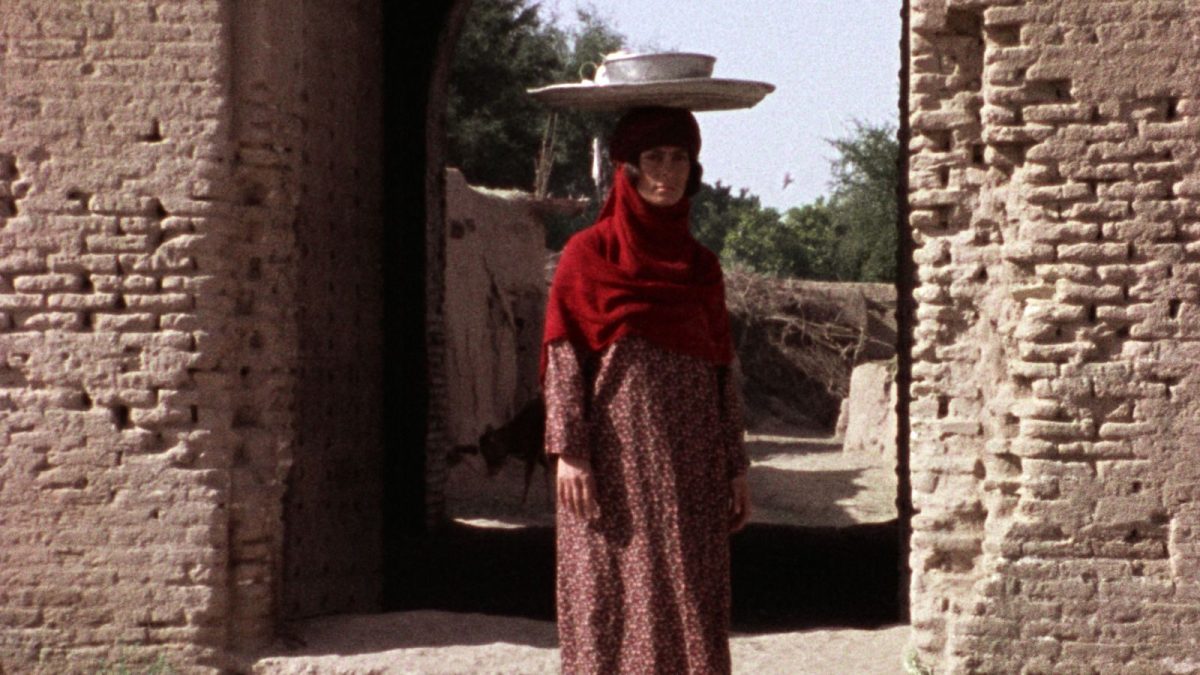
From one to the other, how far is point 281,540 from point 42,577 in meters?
0.84

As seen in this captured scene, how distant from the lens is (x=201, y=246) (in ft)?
19.4

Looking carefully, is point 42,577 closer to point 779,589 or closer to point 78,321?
point 78,321

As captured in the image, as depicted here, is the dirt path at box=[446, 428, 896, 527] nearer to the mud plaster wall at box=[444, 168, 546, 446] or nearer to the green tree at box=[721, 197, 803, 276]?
the mud plaster wall at box=[444, 168, 546, 446]

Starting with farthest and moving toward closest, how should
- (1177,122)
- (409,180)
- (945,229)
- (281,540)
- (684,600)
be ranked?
(409,180) → (281,540) → (945,229) → (1177,122) → (684,600)

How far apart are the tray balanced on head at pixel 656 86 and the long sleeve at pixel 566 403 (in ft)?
2.24

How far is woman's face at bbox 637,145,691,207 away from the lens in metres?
4.49

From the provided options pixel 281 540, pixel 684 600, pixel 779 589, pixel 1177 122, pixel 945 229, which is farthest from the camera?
pixel 779 589

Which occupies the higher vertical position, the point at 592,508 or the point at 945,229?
the point at 945,229

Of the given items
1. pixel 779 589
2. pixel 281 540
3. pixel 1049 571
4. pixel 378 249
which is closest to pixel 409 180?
pixel 378 249

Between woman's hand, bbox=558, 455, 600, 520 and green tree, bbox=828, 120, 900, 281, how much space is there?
94.2ft

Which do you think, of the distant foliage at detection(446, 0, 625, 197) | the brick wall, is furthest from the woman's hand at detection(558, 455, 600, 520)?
the distant foliage at detection(446, 0, 625, 197)

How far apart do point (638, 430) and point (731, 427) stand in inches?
13.3

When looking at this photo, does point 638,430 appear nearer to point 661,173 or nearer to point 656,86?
point 661,173

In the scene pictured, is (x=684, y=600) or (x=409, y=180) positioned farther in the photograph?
(x=409, y=180)
